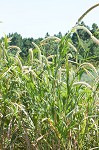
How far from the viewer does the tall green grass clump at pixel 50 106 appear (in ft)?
5.44

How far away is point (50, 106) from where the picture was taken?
1.65 meters

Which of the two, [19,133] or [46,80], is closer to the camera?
[46,80]

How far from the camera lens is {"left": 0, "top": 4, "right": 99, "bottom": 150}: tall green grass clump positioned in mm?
1658

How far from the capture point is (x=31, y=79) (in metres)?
1.76

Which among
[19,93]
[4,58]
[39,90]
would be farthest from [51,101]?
[4,58]

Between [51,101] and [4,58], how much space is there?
48cm

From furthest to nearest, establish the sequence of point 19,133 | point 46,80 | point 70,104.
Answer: point 19,133 < point 46,80 < point 70,104

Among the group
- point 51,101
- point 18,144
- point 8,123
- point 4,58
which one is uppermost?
point 4,58

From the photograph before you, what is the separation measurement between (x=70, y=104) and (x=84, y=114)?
0.37 feet

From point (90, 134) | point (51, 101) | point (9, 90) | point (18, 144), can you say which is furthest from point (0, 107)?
point (90, 134)

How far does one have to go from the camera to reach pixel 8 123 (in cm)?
194

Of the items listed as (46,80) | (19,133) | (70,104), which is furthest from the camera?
(19,133)

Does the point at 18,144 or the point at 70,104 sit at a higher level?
the point at 70,104

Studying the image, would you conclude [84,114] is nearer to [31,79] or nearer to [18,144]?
[31,79]
